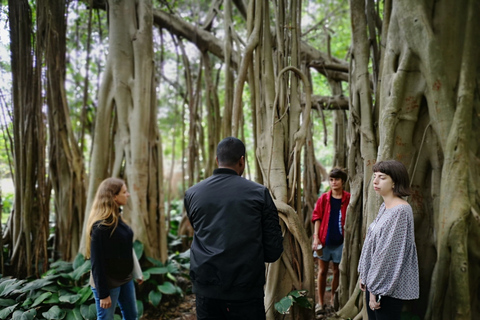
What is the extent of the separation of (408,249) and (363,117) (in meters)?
1.45

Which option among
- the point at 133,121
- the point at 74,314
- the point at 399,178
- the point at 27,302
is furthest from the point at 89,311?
the point at 399,178

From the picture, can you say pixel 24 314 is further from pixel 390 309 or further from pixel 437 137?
pixel 437 137

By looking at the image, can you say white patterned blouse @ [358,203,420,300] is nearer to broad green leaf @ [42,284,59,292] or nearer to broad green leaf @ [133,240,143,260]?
broad green leaf @ [133,240,143,260]

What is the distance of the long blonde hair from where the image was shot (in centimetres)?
232

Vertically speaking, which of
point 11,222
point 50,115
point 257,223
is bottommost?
point 11,222

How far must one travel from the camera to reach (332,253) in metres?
3.30

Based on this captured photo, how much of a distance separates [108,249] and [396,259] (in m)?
1.73

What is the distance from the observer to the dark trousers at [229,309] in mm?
1688

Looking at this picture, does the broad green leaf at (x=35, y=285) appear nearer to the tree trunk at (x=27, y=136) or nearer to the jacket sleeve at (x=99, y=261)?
the tree trunk at (x=27, y=136)

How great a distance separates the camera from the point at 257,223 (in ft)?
5.55

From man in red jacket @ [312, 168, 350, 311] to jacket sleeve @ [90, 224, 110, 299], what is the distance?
1.85 m

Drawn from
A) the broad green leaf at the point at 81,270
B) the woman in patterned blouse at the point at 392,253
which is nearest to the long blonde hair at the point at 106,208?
the broad green leaf at the point at 81,270

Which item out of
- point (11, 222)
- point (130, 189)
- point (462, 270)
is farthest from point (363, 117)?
point (11, 222)

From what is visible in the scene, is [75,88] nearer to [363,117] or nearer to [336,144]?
[336,144]
